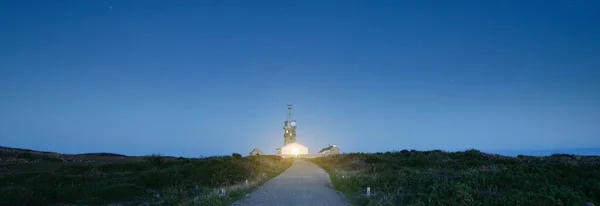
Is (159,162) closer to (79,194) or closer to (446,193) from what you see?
(79,194)

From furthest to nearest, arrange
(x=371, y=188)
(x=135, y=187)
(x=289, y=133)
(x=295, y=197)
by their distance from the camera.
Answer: (x=289, y=133), (x=135, y=187), (x=371, y=188), (x=295, y=197)

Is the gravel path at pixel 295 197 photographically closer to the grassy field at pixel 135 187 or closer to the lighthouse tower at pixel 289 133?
the grassy field at pixel 135 187

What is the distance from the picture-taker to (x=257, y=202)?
16.5 meters

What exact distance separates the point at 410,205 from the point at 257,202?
5.89 metres

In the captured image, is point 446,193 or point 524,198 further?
point 446,193

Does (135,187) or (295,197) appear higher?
(295,197)

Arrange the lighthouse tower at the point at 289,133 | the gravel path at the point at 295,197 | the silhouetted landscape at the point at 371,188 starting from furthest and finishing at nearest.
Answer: the lighthouse tower at the point at 289,133, the gravel path at the point at 295,197, the silhouetted landscape at the point at 371,188

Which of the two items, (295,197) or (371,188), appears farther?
(371,188)

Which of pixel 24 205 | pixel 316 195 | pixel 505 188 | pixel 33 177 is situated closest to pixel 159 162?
pixel 33 177

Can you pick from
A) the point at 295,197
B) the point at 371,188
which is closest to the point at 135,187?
the point at 295,197

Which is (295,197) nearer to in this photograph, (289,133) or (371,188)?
(371,188)

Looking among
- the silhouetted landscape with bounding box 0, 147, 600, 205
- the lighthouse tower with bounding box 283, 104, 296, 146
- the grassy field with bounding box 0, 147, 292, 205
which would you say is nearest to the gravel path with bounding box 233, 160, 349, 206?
the silhouetted landscape with bounding box 0, 147, 600, 205

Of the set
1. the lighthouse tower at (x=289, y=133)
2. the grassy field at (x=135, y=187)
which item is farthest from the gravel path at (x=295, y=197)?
the lighthouse tower at (x=289, y=133)

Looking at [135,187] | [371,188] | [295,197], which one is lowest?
[135,187]
